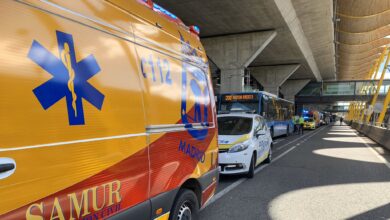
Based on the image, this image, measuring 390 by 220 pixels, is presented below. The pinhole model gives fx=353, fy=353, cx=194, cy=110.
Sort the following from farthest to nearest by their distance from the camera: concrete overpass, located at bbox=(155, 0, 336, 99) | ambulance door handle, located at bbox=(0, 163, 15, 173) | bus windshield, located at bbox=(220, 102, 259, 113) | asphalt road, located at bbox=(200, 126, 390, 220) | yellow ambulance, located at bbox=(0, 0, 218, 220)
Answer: concrete overpass, located at bbox=(155, 0, 336, 99) < bus windshield, located at bbox=(220, 102, 259, 113) < asphalt road, located at bbox=(200, 126, 390, 220) < yellow ambulance, located at bbox=(0, 0, 218, 220) < ambulance door handle, located at bbox=(0, 163, 15, 173)

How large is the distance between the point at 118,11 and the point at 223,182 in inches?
228

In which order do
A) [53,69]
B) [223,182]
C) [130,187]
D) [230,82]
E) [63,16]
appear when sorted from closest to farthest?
1. [53,69]
2. [63,16]
3. [130,187]
4. [223,182]
5. [230,82]

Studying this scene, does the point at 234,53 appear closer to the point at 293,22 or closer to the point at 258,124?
the point at 293,22

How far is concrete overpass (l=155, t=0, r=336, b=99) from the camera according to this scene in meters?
20.5

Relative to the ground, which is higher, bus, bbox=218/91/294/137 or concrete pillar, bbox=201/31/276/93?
concrete pillar, bbox=201/31/276/93

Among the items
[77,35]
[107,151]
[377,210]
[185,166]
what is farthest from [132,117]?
[377,210]

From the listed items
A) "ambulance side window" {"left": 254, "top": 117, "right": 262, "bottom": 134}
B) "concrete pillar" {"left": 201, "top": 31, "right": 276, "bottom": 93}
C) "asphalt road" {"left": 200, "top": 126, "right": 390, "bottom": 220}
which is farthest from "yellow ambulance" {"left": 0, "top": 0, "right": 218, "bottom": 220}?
"concrete pillar" {"left": 201, "top": 31, "right": 276, "bottom": 93}

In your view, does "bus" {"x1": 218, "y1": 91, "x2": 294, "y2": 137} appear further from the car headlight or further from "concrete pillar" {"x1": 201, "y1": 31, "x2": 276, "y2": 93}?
the car headlight

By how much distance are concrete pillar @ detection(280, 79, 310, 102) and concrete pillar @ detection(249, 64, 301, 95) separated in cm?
1721

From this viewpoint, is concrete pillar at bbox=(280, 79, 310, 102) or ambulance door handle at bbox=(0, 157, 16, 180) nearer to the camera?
ambulance door handle at bbox=(0, 157, 16, 180)

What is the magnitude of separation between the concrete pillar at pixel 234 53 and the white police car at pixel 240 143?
16759mm

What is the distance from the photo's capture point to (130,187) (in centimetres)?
295

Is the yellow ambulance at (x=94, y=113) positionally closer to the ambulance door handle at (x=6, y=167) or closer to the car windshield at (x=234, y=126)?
the ambulance door handle at (x=6, y=167)

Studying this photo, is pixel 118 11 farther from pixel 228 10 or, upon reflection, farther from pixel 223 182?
pixel 228 10
